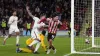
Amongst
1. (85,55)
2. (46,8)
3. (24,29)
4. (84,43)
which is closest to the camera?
(85,55)

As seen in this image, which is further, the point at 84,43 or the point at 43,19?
the point at 84,43

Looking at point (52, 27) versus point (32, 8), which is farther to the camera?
point (32, 8)

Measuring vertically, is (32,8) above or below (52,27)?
above

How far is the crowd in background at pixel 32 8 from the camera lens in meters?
41.7

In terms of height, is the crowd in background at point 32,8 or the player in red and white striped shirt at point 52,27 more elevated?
the crowd in background at point 32,8

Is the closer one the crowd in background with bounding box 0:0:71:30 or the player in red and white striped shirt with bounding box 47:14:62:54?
the player in red and white striped shirt with bounding box 47:14:62:54

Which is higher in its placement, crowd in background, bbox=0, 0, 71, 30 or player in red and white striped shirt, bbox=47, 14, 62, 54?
crowd in background, bbox=0, 0, 71, 30

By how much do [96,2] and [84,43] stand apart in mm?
3452

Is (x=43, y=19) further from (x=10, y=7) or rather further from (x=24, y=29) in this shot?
(x=10, y=7)

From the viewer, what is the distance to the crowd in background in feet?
137

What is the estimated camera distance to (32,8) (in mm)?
44719

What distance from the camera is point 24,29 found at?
4059cm

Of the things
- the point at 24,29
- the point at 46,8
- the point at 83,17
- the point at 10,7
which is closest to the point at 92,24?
the point at 83,17

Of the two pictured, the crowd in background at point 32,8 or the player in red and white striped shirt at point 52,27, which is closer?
the player in red and white striped shirt at point 52,27
